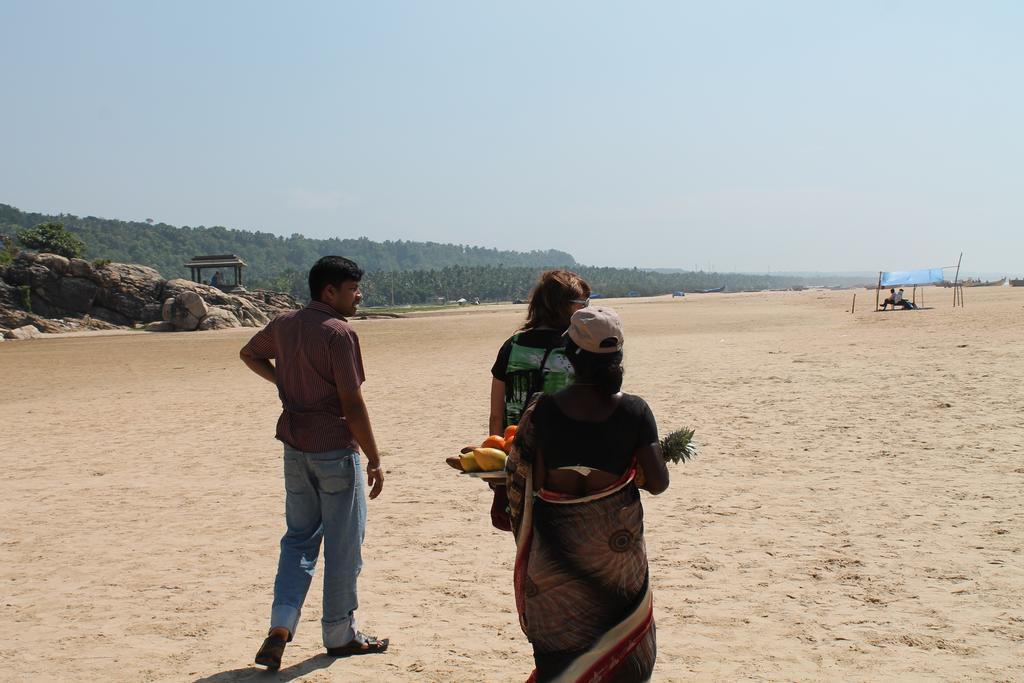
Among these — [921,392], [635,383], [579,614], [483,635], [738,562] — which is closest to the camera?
[579,614]

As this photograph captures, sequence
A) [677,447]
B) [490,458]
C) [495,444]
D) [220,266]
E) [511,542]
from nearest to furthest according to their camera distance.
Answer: [677,447] < [490,458] < [495,444] < [511,542] < [220,266]

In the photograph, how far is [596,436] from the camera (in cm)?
278

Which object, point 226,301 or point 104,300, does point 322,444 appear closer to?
point 226,301

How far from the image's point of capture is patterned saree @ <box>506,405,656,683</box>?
2814 millimetres

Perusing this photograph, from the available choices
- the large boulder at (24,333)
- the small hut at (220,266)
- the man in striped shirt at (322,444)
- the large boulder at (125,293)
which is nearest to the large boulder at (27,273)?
the large boulder at (125,293)

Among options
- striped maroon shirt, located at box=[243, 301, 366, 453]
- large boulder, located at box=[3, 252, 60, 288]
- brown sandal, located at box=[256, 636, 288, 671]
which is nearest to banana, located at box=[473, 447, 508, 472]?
striped maroon shirt, located at box=[243, 301, 366, 453]

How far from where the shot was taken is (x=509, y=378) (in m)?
3.77

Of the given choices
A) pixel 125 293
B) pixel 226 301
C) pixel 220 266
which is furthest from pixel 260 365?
pixel 220 266

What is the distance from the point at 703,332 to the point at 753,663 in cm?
2696

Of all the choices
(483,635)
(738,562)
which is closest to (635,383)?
(738,562)

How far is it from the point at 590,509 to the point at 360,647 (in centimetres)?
210

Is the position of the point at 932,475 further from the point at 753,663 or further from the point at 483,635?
the point at 483,635

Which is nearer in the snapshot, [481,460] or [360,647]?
[481,460]

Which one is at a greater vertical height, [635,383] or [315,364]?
[315,364]
